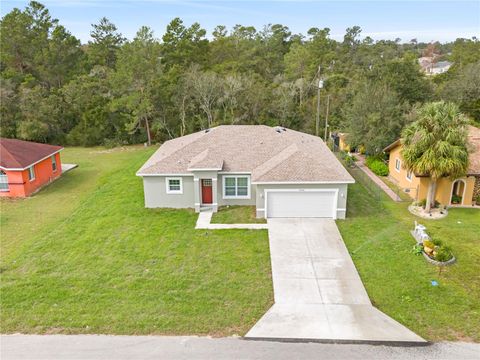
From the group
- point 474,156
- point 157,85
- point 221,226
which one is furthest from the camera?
point 157,85

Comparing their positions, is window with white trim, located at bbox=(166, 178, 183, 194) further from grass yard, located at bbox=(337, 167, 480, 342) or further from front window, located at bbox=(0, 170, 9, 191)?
front window, located at bbox=(0, 170, 9, 191)

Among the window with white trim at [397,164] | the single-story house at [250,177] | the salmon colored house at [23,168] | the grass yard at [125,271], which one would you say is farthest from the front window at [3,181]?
the window with white trim at [397,164]

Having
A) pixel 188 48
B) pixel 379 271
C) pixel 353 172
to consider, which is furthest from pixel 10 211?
pixel 188 48

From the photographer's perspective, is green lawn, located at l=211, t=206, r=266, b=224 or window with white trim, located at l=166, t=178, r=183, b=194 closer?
green lawn, located at l=211, t=206, r=266, b=224

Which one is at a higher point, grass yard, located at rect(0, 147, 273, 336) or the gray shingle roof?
the gray shingle roof

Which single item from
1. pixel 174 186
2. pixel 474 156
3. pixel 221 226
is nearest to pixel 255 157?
pixel 174 186

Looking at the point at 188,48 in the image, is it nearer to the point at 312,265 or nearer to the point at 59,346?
the point at 312,265

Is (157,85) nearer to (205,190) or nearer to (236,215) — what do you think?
(205,190)

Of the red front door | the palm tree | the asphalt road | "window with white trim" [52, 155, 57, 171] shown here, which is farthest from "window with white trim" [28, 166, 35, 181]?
the palm tree
